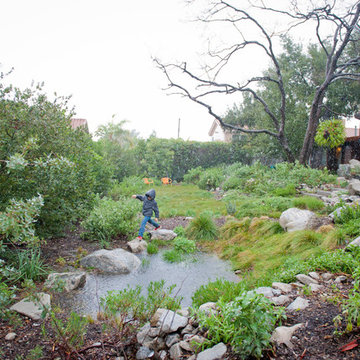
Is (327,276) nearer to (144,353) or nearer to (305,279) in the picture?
(305,279)

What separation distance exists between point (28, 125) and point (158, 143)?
46.8 ft

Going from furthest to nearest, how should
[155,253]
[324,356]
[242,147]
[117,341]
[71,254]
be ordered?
[242,147] < [155,253] < [71,254] < [117,341] < [324,356]

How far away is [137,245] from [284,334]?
4.32 meters

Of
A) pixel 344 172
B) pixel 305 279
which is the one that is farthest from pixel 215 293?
pixel 344 172

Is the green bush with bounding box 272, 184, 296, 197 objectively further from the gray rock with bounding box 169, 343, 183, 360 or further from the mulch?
the gray rock with bounding box 169, 343, 183, 360

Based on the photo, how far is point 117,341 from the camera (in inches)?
121

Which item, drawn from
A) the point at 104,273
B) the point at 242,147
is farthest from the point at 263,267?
the point at 242,147

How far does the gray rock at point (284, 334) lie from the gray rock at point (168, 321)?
36.5 inches

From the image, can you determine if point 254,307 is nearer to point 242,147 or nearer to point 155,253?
point 155,253

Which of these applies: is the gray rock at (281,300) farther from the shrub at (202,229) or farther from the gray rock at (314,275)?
the shrub at (202,229)

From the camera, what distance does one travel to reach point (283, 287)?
3.63 metres

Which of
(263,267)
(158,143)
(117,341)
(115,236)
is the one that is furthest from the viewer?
(158,143)

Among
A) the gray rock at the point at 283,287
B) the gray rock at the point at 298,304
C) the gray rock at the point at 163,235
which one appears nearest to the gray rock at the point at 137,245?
the gray rock at the point at 163,235

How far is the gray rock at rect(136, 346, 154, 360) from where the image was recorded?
291 cm
